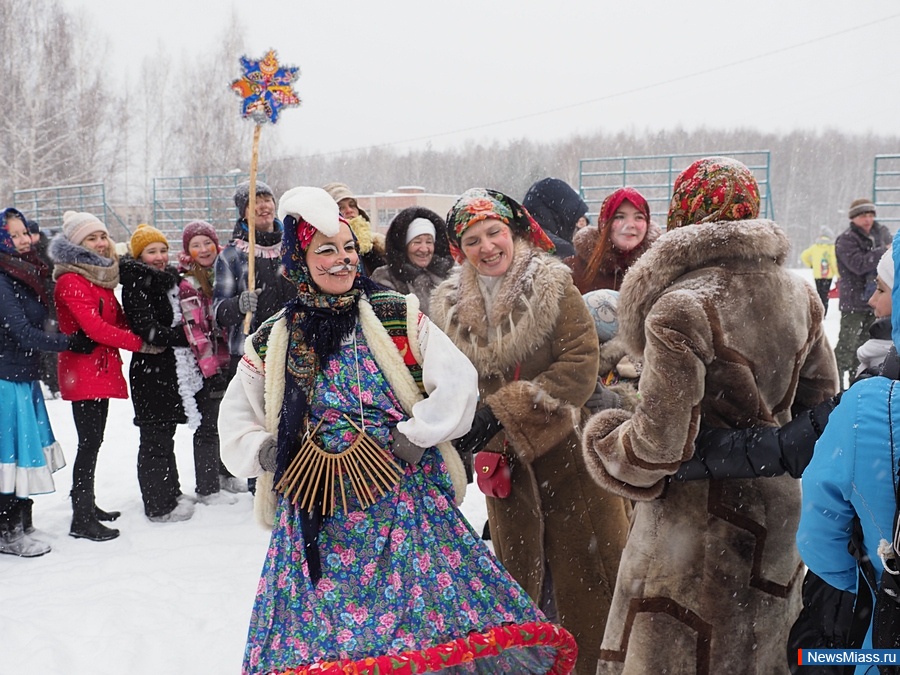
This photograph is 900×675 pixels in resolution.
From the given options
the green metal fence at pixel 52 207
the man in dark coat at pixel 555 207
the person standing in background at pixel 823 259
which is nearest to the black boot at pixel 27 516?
the man in dark coat at pixel 555 207

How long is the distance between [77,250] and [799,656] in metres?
4.62

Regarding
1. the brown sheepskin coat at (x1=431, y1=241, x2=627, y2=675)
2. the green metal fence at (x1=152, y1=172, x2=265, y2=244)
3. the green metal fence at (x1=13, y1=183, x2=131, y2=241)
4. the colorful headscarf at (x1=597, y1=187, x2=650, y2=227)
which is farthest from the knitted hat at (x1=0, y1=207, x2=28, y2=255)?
the green metal fence at (x1=13, y1=183, x2=131, y2=241)

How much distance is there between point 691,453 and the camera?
2.11 meters

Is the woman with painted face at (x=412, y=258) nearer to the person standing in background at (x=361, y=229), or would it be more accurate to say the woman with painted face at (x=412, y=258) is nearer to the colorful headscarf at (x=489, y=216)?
the person standing in background at (x=361, y=229)

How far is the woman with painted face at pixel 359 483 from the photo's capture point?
2.19 metres

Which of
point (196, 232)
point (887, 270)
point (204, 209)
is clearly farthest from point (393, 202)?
point (887, 270)

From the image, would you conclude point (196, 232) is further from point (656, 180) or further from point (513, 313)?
point (656, 180)

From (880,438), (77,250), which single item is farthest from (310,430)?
(77,250)

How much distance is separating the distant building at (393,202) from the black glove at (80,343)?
24.2 meters

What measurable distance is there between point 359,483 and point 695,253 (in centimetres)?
118

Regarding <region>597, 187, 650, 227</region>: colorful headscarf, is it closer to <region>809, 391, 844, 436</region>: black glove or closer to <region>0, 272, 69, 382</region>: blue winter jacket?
<region>809, 391, 844, 436</region>: black glove

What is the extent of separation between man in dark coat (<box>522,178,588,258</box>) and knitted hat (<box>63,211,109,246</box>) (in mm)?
2801

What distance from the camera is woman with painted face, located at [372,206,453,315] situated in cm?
509

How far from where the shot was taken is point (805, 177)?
58062 millimetres
